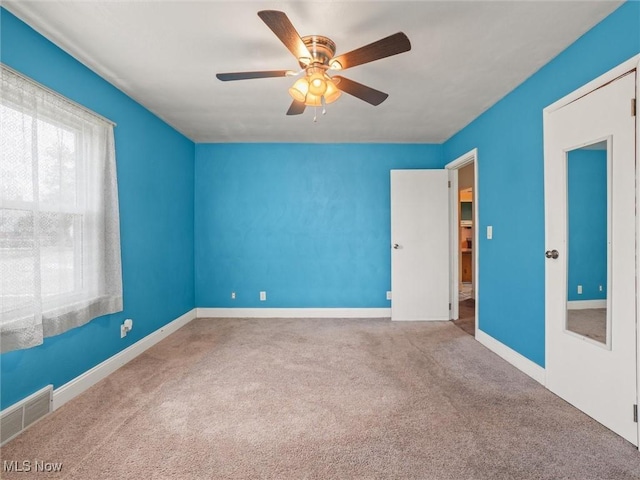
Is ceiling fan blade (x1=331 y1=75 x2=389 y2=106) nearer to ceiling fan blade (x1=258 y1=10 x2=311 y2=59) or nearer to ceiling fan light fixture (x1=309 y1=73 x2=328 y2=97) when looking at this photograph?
ceiling fan light fixture (x1=309 y1=73 x2=328 y2=97)

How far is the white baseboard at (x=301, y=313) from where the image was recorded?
14.0 ft

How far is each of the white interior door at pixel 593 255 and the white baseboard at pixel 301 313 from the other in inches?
88.1

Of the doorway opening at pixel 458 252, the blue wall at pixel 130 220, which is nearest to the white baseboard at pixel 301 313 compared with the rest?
the blue wall at pixel 130 220

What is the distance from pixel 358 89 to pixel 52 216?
→ 2.20 metres

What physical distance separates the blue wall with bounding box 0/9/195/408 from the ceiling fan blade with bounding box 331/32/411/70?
1885 mm

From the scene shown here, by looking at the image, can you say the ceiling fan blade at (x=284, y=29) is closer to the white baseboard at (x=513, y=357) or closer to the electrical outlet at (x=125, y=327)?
the electrical outlet at (x=125, y=327)

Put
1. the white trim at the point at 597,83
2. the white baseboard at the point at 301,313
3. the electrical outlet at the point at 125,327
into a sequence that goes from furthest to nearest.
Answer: the white baseboard at the point at 301,313 < the electrical outlet at the point at 125,327 < the white trim at the point at 597,83

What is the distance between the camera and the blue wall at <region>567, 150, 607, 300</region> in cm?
183

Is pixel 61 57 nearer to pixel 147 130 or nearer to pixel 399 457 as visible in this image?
pixel 147 130

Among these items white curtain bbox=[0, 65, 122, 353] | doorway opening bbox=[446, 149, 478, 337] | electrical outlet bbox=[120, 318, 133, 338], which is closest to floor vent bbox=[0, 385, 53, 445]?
white curtain bbox=[0, 65, 122, 353]

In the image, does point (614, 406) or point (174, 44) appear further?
point (174, 44)

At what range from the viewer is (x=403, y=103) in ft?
9.73

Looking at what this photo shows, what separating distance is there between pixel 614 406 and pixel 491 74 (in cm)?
242

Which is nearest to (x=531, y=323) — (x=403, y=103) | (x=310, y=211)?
(x=403, y=103)
